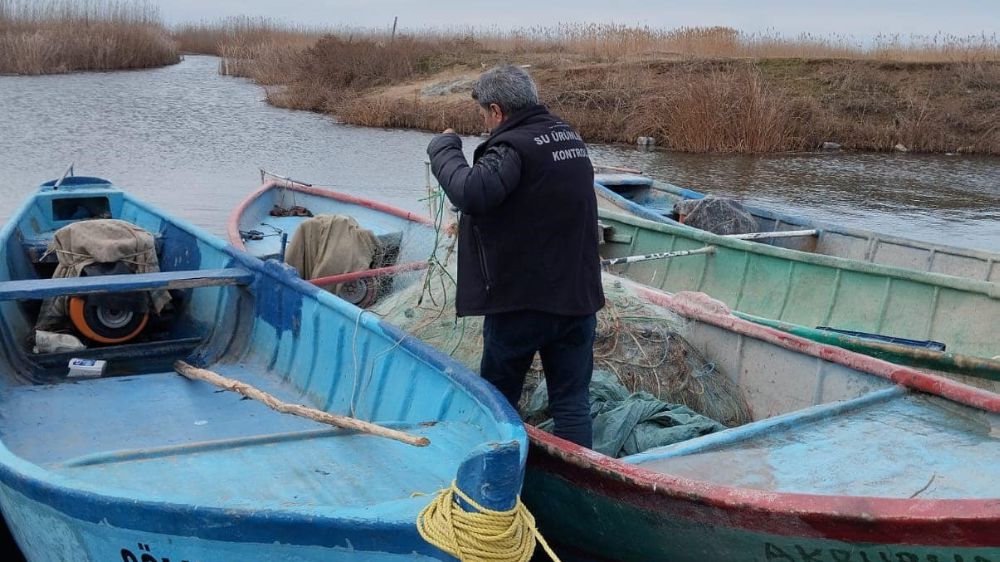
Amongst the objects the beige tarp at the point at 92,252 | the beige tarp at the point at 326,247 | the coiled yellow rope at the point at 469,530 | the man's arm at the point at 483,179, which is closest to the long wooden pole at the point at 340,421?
the coiled yellow rope at the point at 469,530

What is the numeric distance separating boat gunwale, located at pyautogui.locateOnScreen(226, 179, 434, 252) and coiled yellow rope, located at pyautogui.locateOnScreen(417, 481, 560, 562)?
4985 mm

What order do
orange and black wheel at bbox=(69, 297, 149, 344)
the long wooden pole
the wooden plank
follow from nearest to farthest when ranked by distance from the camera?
the long wooden pole < the wooden plank < orange and black wheel at bbox=(69, 297, 149, 344)

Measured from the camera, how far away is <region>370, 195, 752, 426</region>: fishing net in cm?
518

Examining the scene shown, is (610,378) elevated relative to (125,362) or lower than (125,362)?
elevated

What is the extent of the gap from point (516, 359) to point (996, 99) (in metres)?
24.6

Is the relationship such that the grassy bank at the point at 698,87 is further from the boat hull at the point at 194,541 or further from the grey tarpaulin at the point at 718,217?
the boat hull at the point at 194,541

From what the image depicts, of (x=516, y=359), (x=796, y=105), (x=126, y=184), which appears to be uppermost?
(x=796, y=105)

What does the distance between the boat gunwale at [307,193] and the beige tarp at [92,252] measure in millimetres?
1270

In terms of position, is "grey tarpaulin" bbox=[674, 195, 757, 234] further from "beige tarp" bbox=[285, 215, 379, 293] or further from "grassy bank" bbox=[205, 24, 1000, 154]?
"grassy bank" bbox=[205, 24, 1000, 154]

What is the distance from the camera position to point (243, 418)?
4875 mm

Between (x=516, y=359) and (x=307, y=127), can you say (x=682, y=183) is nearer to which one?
(x=307, y=127)

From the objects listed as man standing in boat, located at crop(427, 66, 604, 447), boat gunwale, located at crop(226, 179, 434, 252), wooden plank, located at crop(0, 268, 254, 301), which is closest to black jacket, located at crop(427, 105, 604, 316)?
man standing in boat, located at crop(427, 66, 604, 447)

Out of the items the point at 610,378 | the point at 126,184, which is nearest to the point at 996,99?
the point at 126,184

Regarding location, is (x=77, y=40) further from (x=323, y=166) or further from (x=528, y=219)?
(x=528, y=219)
